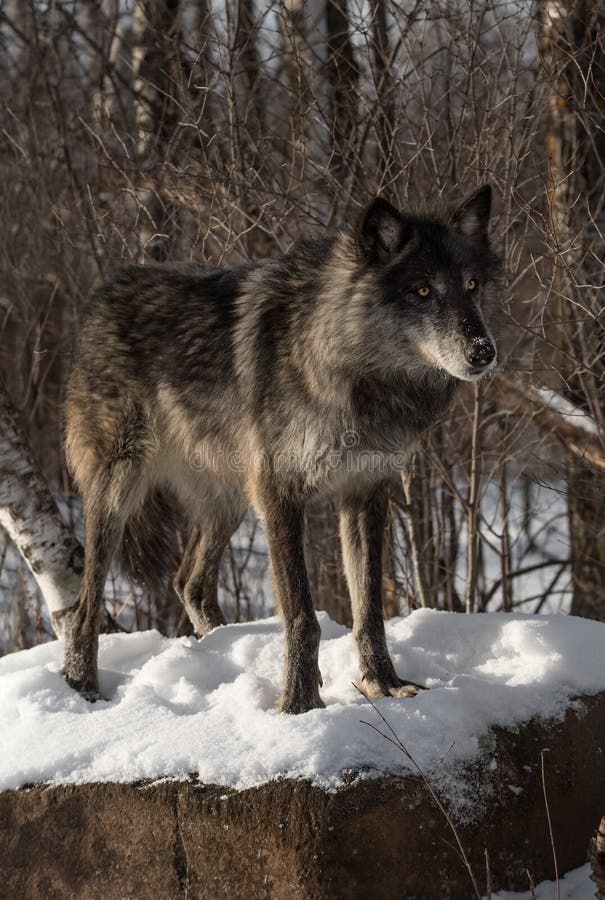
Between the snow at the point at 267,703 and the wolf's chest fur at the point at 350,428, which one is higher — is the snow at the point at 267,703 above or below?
below

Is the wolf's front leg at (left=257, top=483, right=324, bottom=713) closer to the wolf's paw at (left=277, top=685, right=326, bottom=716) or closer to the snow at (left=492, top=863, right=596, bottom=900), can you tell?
the wolf's paw at (left=277, top=685, right=326, bottom=716)

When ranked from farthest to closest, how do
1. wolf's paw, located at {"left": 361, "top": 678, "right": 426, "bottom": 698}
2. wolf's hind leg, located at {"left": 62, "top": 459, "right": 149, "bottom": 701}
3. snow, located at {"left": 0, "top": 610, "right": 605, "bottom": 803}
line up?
wolf's hind leg, located at {"left": 62, "top": 459, "right": 149, "bottom": 701}
wolf's paw, located at {"left": 361, "top": 678, "right": 426, "bottom": 698}
snow, located at {"left": 0, "top": 610, "right": 605, "bottom": 803}

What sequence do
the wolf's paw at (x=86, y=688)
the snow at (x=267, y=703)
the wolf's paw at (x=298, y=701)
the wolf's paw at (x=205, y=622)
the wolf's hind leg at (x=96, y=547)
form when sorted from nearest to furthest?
the snow at (x=267, y=703), the wolf's paw at (x=298, y=701), the wolf's paw at (x=86, y=688), the wolf's hind leg at (x=96, y=547), the wolf's paw at (x=205, y=622)

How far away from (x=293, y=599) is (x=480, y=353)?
125 centimetres

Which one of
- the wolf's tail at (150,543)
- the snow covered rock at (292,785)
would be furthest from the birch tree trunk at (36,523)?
the snow covered rock at (292,785)

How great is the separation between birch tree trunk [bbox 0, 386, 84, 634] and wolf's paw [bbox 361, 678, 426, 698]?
1.96 metres

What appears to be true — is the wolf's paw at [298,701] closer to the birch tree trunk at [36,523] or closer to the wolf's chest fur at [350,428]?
the wolf's chest fur at [350,428]

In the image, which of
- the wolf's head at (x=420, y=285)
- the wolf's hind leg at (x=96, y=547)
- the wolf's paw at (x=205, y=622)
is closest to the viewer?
the wolf's head at (x=420, y=285)

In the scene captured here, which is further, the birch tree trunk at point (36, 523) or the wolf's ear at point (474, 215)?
the birch tree trunk at point (36, 523)

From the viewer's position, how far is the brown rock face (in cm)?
304

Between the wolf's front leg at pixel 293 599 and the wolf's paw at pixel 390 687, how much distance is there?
10.5 inches

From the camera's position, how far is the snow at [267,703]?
3211 millimetres

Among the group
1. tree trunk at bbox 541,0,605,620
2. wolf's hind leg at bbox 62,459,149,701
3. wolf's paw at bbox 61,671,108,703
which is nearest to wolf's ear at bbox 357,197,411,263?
tree trunk at bbox 541,0,605,620

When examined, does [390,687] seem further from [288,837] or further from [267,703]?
[288,837]
